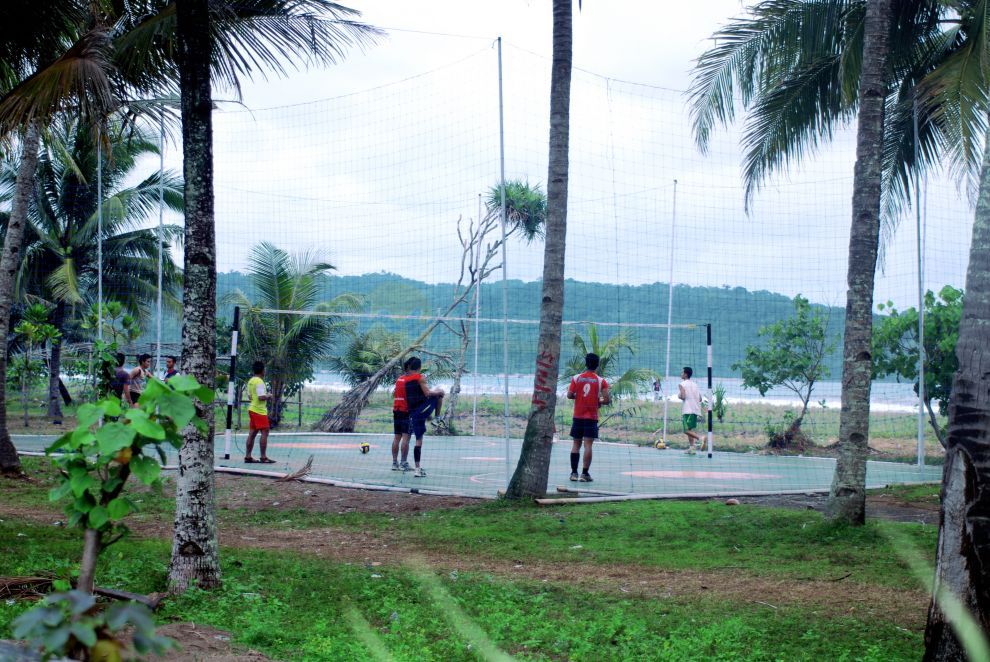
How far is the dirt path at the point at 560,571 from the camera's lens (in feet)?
20.1

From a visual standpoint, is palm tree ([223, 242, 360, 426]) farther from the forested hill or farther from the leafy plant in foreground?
the leafy plant in foreground

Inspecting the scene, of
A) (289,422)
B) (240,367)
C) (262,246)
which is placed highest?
(262,246)

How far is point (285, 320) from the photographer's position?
24609mm

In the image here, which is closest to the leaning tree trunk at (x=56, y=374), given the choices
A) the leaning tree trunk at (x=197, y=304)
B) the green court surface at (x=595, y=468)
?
the green court surface at (x=595, y=468)

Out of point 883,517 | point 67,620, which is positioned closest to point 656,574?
point 883,517

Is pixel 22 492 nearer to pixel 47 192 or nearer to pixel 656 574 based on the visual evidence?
pixel 656 574

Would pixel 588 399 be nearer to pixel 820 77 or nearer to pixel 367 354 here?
pixel 820 77

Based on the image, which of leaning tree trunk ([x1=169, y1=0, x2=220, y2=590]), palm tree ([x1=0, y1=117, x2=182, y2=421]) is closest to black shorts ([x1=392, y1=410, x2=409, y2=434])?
leaning tree trunk ([x1=169, y1=0, x2=220, y2=590])

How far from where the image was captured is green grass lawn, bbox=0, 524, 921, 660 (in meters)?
4.89

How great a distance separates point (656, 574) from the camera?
714 cm

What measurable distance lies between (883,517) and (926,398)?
7539 millimetres

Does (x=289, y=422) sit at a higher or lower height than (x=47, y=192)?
lower

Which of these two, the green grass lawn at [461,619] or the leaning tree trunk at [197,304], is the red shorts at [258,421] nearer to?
the green grass lawn at [461,619]

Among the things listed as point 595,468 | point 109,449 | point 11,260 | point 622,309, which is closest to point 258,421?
point 11,260
